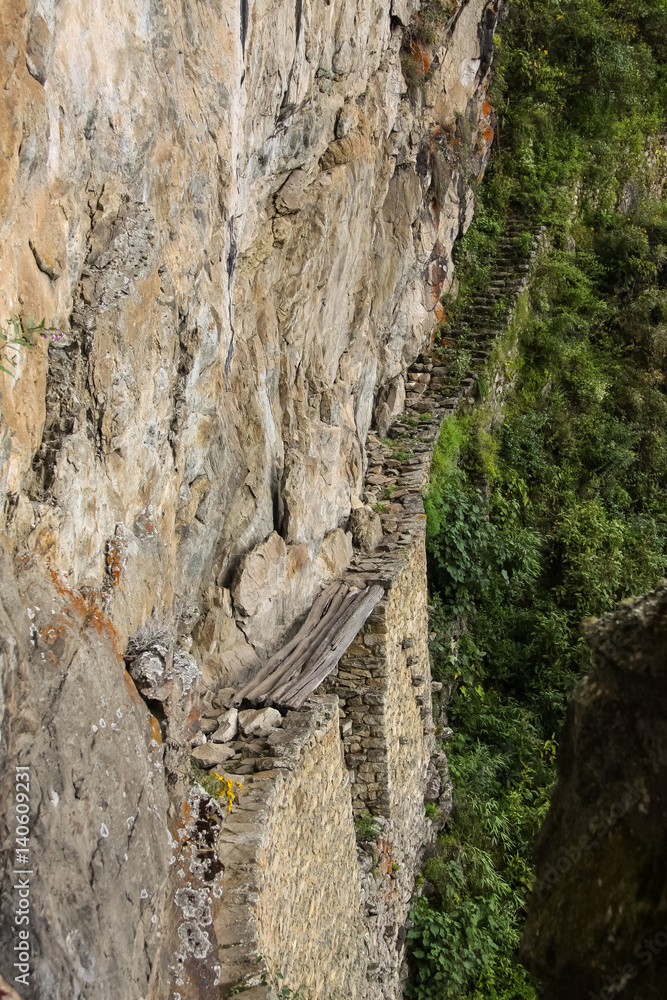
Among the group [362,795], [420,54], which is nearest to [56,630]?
[362,795]

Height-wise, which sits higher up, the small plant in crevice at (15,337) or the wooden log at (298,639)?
the small plant in crevice at (15,337)

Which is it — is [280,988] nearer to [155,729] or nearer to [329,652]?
[155,729]

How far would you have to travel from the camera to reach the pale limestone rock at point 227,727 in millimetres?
5387

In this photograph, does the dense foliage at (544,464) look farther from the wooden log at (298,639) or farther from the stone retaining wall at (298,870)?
the wooden log at (298,639)

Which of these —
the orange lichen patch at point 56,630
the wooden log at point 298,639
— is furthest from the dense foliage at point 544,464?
the orange lichen patch at point 56,630

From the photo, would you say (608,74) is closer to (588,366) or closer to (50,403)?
(588,366)

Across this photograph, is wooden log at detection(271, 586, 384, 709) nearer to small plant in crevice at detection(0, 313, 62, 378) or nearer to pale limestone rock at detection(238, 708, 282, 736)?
pale limestone rock at detection(238, 708, 282, 736)

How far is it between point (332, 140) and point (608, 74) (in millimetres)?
8748

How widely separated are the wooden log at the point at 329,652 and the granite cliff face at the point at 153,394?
0.43 metres

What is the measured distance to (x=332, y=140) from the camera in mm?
7230

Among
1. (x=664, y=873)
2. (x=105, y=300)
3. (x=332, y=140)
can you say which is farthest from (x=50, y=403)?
(x=332, y=140)

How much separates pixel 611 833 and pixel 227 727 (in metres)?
3.50

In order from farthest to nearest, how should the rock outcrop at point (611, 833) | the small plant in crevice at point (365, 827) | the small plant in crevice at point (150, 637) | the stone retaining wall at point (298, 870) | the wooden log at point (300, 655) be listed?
the small plant in crevice at point (365, 827), the wooden log at point (300, 655), the stone retaining wall at point (298, 870), the small plant in crevice at point (150, 637), the rock outcrop at point (611, 833)

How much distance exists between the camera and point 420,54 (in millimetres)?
9578
